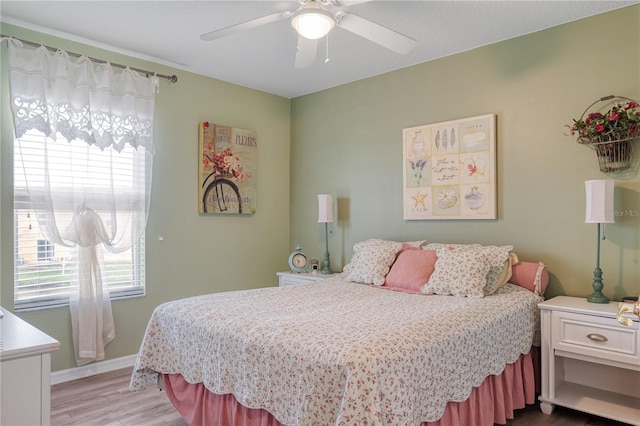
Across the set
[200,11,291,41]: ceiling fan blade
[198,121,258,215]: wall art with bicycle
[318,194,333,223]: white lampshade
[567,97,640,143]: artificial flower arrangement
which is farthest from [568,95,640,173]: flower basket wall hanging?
[198,121,258,215]: wall art with bicycle

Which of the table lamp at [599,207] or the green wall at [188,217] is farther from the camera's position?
the green wall at [188,217]

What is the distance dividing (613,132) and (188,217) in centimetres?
334

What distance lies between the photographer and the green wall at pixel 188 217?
3203mm

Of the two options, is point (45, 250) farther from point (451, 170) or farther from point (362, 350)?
point (451, 170)

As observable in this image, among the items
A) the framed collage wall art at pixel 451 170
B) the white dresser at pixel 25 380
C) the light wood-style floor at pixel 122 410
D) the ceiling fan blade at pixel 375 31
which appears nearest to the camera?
the white dresser at pixel 25 380

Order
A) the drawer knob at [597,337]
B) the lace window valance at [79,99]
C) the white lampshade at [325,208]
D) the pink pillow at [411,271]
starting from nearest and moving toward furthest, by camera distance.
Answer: the drawer knob at [597,337]
the lace window valance at [79,99]
the pink pillow at [411,271]
the white lampshade at [325,208]

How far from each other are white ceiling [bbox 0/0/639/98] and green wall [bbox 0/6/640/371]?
0.42 ft

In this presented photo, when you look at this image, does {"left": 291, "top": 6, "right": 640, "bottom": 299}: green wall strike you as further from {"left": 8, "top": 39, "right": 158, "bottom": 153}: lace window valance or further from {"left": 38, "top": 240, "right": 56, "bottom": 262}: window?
{"left": 38, "top": 240, "right": 56, "bottom": 262}: window

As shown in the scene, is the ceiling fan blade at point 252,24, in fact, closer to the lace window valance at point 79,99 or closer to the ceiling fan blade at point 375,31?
the ceiling fan blade at point 375,31

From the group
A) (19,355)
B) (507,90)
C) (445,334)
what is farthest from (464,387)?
(507,90)

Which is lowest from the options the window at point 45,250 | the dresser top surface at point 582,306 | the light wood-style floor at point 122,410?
the light wood-style floor at point 122,410

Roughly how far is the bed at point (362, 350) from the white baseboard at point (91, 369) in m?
1.06

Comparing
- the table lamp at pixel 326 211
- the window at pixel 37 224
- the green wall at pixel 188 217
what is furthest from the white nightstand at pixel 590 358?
the window at pixel 37 224

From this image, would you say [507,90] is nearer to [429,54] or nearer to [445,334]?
[429,54]
